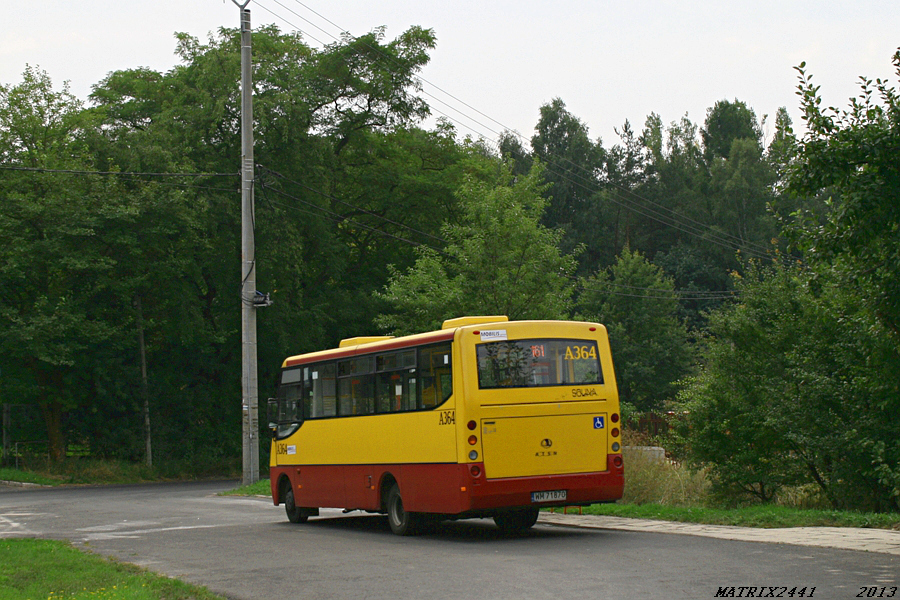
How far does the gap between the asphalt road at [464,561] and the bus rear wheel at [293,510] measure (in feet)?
0.95

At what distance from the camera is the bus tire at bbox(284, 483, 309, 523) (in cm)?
1947

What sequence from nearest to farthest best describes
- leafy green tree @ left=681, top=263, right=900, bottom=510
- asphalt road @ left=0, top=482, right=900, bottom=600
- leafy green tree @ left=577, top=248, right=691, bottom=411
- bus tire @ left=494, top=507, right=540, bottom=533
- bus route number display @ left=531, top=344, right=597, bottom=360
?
asphalt road @ left=0, top=482, right=900, bottom=600, bus route number display @ left=531, top=344, right=597, bottom=360, bus tire @ left=494, top=507, right=540, bottom=533, leafy green tree @ left=681, top=263, right=900, bottom=510, leafy green tree @ left=577, top=248, right=691, bottom=411

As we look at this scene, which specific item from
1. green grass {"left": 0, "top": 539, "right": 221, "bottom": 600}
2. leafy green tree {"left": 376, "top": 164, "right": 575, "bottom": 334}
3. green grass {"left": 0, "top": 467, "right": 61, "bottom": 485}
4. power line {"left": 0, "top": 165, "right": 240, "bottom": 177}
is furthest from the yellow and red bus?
green grass {"left": 0, "top": 467, "right": 61, "bottom": 485}

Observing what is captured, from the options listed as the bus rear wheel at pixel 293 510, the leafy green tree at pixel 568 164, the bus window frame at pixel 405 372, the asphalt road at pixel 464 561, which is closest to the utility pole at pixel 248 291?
the bus rear wheel at pixel 293 510

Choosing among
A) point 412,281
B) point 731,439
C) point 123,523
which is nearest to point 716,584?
point 731,439

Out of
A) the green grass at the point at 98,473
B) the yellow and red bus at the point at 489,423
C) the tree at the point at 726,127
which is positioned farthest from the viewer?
the tree at the point at 726,127

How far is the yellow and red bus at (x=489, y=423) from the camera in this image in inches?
572

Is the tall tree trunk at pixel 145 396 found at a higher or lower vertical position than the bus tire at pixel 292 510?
higher

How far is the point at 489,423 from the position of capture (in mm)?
14555

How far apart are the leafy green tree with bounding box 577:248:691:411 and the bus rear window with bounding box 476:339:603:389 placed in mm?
44559

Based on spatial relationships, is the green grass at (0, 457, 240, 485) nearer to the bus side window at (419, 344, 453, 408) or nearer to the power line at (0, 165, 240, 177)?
the power line at (0, 165, 240, 177)

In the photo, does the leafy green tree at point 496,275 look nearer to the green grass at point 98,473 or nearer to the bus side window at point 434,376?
the bus side window at point 434,376

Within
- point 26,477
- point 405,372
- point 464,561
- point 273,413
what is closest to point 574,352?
point 405,372

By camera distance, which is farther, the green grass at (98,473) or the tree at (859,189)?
the green grass at (98,473)
